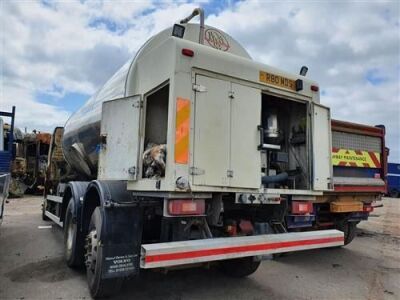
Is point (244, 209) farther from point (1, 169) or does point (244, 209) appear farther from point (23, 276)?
point (1, 169)

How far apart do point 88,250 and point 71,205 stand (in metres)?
1.61

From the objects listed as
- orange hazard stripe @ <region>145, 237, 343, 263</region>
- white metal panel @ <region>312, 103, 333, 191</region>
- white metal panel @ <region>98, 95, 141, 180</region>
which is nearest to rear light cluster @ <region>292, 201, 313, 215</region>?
white metal panel @ <region>312, 103, 333, 191</region>

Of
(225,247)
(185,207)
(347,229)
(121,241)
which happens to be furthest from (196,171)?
(347,229)

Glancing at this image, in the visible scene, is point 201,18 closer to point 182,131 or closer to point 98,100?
point 182,131

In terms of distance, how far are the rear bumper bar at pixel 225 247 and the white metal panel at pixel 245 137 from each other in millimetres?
626

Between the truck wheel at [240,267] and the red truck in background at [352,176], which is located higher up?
the red truck in background at [352,176]

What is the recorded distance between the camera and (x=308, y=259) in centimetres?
692

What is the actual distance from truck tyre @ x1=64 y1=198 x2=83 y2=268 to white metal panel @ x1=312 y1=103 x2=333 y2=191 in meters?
3.31

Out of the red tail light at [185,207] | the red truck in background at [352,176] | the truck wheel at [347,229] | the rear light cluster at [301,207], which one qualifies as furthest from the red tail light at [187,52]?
the truck wheel at [347,229]

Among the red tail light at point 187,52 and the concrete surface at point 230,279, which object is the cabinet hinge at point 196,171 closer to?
the red tail light at point 187,52

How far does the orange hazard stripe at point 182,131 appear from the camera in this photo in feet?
12.0

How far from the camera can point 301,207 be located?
15.3 ft

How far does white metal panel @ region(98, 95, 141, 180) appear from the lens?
168 inches

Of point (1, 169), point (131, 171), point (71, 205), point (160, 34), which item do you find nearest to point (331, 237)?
point (131, 171)
